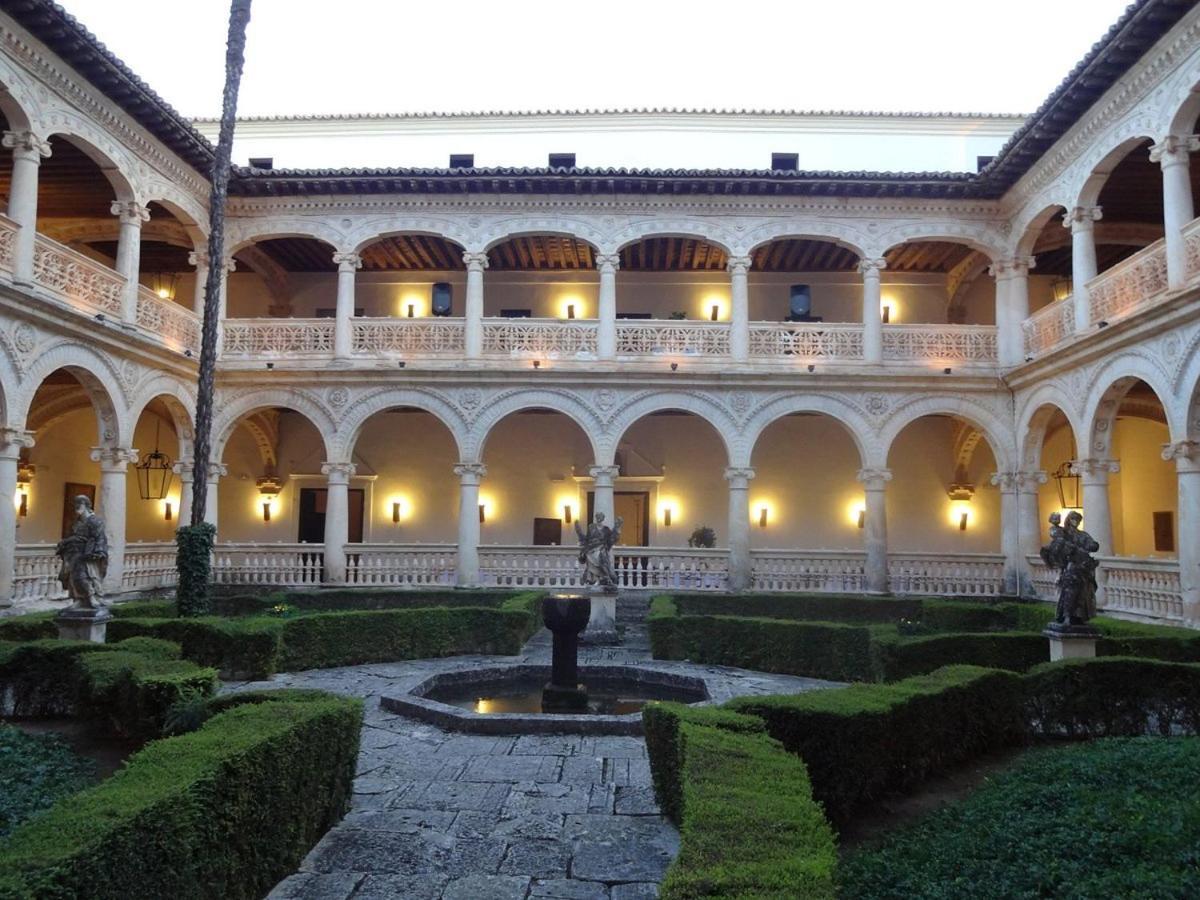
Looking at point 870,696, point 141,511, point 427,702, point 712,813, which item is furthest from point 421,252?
point 712,813

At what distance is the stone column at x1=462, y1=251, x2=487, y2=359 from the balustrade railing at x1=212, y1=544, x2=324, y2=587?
19.3 ft

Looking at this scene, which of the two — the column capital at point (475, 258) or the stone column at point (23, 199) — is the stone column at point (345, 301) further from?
the stone column at point (23, 199)

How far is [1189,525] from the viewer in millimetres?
13273

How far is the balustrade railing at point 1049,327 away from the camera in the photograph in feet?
55.9

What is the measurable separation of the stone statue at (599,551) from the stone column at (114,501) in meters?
9.31

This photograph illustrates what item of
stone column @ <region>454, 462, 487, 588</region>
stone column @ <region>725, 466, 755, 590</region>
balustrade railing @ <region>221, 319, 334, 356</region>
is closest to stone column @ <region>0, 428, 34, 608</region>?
balustrade railing @ <region>221, 319, 334, 356</region>

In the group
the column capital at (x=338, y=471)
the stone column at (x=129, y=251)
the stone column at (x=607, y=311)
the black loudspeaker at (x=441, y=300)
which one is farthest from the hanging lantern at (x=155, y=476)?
the stone column at (x=607, y=311)

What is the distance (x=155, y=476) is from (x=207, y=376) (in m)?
10.7

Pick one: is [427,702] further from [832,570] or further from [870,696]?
[832,570]

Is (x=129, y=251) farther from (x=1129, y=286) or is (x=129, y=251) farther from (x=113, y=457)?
(x=1129, y=286)

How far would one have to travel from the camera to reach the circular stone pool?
28.1 feet

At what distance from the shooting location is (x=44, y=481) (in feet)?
68.3

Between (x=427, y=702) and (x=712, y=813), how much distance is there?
5.72 metres

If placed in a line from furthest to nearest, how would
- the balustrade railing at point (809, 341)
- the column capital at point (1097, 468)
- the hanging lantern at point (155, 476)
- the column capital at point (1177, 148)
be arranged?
the hanging lantern at point (155, 476) → the balustrade railing at point (809, 341) → the column capital at point (1097, 468) → the column capital at point (1177, 148)
